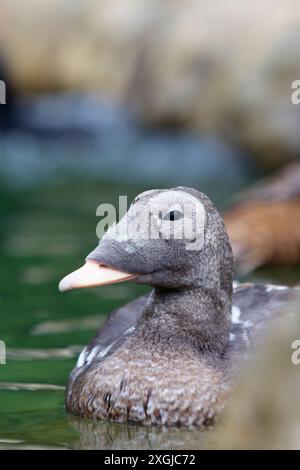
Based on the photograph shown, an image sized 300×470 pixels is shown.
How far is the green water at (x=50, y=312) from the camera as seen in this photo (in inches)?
276

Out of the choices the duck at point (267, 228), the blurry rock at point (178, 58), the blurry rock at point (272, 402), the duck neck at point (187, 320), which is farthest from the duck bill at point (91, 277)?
the blurry rock at point (178, 58)

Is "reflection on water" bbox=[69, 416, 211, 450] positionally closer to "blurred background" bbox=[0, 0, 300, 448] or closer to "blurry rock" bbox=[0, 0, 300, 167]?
"blurred background" bbox=[0, 0, 300, 448]

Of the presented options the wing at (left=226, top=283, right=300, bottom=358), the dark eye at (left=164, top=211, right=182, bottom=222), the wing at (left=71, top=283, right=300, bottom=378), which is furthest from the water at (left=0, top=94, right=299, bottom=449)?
the dark eye at (left=164, top=211, right=182, bottom=222)

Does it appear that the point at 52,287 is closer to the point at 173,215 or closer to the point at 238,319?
the point at 238,319

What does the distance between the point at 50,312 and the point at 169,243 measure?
2.81 metres

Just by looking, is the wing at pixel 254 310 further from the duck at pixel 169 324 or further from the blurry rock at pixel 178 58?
the blurry rock at pixel 178 58

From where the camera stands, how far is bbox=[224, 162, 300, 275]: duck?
436 inches

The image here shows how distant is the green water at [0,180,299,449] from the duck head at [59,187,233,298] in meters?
0.79

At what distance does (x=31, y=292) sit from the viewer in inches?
407

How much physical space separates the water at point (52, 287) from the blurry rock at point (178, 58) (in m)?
0.48

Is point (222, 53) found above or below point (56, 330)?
above

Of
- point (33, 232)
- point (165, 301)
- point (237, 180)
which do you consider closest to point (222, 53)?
point (237, 180)
